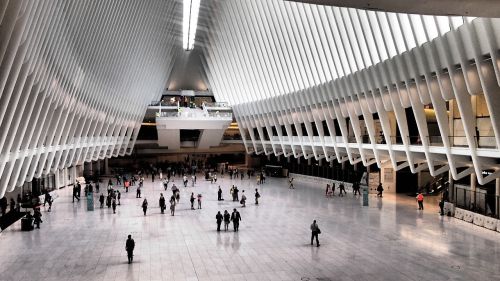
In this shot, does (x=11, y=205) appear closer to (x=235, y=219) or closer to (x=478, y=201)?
(x=235, y=219)

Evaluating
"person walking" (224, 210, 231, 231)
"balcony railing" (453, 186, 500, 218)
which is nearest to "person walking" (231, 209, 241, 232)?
"person walking" (224, 210, 231, 231)

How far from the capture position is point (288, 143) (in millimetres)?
39531

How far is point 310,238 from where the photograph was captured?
16.8m

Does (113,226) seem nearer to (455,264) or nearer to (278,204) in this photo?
(278,204)

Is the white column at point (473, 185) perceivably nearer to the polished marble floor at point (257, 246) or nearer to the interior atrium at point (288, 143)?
the interior atrium at point (288, 143)

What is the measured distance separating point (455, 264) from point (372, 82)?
36.8 feet

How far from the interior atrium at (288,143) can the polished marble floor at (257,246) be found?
0.09m


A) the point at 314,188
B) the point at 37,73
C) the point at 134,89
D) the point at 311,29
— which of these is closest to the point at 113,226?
the point at 37,73

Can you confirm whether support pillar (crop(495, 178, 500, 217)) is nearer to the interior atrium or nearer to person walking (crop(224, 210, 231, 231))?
the interior atrium

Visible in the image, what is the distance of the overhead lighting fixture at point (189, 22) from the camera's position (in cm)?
3441

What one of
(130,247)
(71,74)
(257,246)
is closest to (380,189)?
(257,246)

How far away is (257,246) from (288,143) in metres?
24.5

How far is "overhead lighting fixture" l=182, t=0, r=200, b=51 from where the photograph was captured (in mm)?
34409

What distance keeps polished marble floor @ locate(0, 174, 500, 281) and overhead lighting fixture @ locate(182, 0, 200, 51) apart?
17.2m
